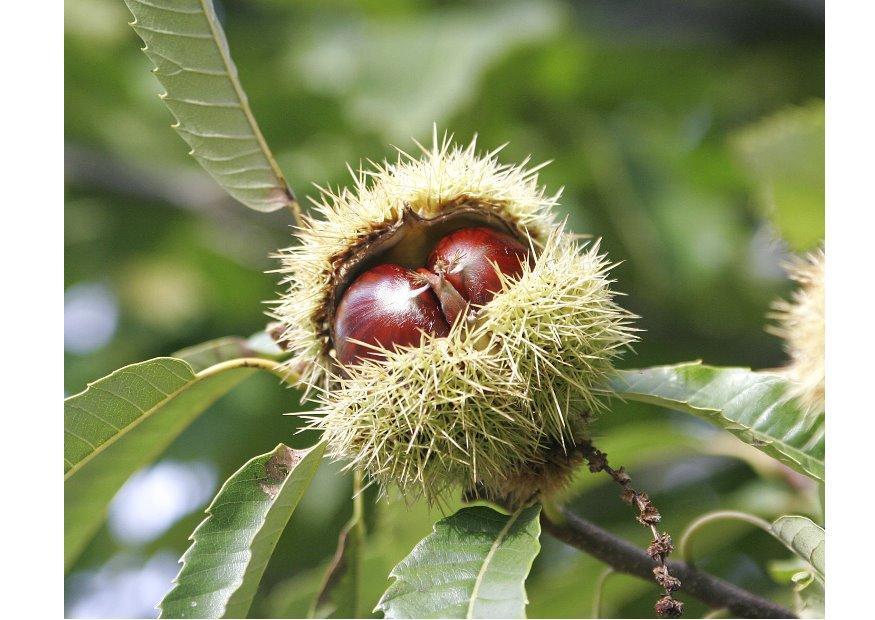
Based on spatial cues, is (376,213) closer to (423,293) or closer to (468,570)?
(423,293)

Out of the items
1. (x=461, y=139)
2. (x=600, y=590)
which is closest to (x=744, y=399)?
(x=600, y=590)

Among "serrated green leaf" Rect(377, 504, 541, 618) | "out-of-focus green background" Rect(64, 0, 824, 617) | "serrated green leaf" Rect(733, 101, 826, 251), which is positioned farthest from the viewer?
"out-of-focus green background" Rect(64, 0, 824, 617)

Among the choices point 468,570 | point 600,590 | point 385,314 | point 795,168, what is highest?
point 795,168

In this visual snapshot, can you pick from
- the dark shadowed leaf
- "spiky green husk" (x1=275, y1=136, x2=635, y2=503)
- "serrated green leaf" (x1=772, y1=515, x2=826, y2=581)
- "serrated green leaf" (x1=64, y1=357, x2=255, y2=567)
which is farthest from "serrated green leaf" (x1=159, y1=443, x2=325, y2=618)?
"serrated green leaf" (x1=772, y1=515, x2=826, y2=581)

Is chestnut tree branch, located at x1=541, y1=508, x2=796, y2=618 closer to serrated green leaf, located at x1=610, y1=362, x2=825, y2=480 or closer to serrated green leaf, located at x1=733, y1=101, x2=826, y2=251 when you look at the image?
serrated green leaf, located at x1=610, y1=362, x2=825, y2=480

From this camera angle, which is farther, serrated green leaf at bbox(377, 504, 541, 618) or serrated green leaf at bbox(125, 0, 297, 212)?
serrated green leaf at bbox(125, 0, 297, 212)

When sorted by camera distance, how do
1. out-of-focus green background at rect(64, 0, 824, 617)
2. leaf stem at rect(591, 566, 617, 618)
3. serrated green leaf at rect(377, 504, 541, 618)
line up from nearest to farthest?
serrated green leaf at rect(377, 504, 541, 618) → leaf stem at rect(591, 566, 617, 618) → out-of-focus green background at rect(64, 0, 824, 617)
